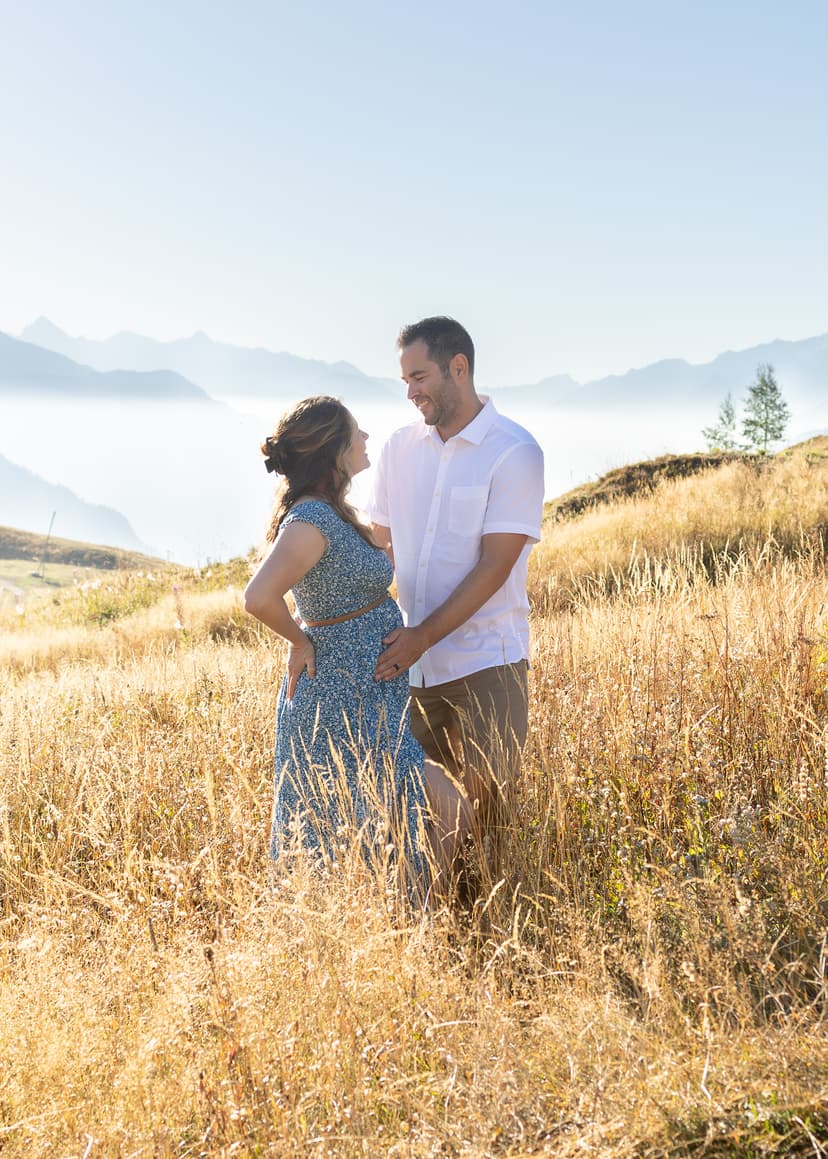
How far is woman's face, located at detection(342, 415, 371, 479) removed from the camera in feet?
12.1

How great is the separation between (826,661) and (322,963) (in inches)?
126

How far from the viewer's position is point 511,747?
12.4 ft

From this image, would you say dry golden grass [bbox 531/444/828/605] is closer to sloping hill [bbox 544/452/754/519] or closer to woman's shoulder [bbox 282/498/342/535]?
sloping hill [bbox 544/452/754/519]

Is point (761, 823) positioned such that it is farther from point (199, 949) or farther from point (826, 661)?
point (199, 949)

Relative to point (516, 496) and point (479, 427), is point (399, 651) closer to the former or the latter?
point (516, 496)

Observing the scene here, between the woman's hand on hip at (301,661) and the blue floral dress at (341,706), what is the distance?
0.03 metres

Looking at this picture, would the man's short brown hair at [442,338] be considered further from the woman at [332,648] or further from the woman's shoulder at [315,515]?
the woman's shoulder at [315,515]

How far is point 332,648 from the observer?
364 cm

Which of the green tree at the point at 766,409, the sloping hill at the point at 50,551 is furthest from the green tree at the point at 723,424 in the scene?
the sloping hill at the point at 50,551

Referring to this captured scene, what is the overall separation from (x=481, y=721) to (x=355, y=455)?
3.95 ft

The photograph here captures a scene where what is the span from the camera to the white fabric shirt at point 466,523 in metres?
3.90

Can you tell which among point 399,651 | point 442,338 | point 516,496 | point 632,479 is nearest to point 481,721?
point 399,651

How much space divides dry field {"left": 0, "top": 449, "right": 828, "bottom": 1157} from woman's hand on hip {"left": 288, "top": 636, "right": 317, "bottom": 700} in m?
0.49

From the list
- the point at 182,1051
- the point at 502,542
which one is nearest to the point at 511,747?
the point at 502,542
